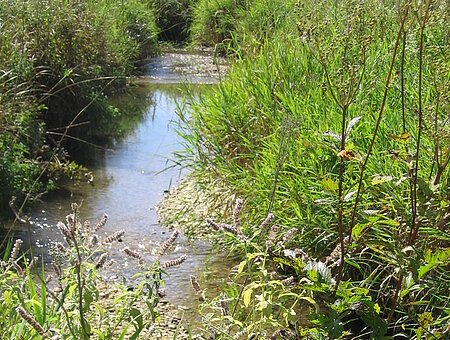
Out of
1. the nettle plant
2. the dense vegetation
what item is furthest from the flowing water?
the nettle plant

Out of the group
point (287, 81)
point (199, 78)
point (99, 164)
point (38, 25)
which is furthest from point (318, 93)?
point (199, 78)

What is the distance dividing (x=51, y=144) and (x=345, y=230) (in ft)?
13.3

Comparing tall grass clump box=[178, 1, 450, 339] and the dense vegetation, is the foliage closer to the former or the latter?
the dense vegetation

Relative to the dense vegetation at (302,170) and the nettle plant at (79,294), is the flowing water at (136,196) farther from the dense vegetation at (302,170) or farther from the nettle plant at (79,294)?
the nettle plant at (79,294)

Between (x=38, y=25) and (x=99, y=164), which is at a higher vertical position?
(x=38, y=25)

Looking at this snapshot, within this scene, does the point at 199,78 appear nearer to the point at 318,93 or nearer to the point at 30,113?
the point at 30,113

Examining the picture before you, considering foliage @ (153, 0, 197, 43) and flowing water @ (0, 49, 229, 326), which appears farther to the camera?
foliage @ (153, 0, 197, 43)

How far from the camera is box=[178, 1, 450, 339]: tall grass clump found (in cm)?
246

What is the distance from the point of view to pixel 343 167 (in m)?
2.52

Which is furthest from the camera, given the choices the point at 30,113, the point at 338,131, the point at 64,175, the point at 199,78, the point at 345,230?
the point at 199,78

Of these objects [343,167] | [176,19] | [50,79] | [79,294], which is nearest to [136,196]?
[50,79]

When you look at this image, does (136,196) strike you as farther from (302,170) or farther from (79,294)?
(79,294)

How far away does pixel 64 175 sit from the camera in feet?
21.7

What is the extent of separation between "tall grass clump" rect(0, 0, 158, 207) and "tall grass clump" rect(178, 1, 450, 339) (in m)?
1.06
